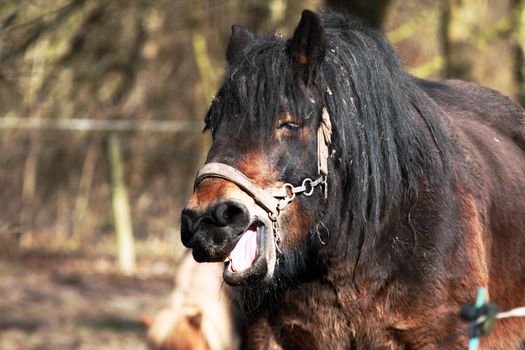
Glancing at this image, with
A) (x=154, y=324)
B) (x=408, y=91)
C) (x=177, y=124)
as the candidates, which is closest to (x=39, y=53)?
(x=177, y=124)

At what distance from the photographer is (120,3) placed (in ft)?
35.0

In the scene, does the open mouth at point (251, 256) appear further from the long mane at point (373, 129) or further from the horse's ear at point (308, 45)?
the horse's ear at point (308, 45)

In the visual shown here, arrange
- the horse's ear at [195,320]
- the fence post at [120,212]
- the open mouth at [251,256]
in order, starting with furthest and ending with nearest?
the fence post at [120,212]
the horse's ear at [195,320]
the open mouth at [251,256]

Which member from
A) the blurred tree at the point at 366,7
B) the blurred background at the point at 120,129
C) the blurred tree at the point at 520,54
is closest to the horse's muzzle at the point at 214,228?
the blurred tree at the point at 366,7

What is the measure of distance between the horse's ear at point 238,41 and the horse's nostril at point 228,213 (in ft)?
2.76

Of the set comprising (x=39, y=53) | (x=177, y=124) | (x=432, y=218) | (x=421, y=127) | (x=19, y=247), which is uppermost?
(x=421, y=127)

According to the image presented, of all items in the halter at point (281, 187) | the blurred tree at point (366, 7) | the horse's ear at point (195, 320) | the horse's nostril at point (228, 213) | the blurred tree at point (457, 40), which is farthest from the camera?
the blurred tree at point (457, 40)

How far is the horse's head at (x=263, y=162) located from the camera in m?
3.70

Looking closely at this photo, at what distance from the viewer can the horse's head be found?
370 centimetres

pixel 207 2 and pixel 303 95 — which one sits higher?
pixel 303 95

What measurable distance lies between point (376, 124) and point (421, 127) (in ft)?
1.01

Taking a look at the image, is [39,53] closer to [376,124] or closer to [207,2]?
[207,2]

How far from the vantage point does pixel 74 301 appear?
10.6m

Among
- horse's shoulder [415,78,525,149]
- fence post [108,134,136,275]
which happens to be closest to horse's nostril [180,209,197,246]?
horse's shoulder [415,78,525,149]
